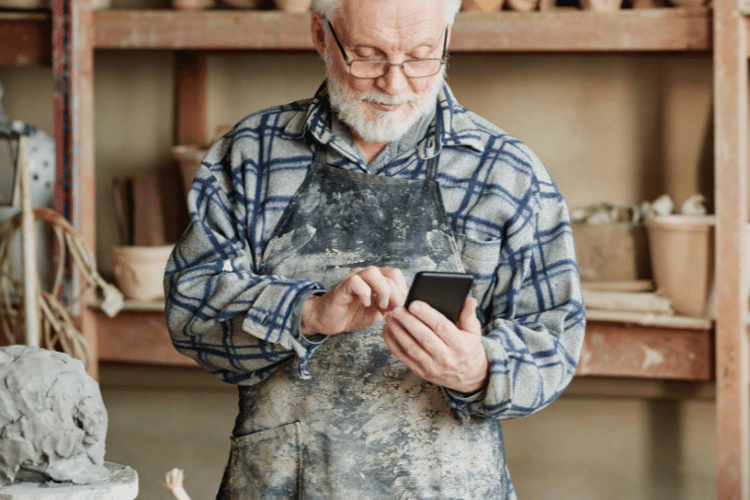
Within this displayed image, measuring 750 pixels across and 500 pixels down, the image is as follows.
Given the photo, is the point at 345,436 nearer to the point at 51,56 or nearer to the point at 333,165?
the point at 333,165

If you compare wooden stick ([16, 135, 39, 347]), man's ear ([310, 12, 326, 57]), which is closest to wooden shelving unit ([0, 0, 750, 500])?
wooden stick ([16, 135, 39, 347])

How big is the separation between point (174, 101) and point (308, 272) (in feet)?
6.99

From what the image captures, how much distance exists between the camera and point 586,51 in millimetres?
2514

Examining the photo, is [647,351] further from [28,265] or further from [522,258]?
[28,265]

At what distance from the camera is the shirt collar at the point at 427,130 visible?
131 centimetres

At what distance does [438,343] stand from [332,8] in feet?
1.88

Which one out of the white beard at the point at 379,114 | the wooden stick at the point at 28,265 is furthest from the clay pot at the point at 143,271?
the white beard at the point at 379,114

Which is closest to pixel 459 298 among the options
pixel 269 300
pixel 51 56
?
pixel 269 300

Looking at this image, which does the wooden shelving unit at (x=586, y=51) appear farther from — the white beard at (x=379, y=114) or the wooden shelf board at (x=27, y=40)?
the white beard at (x=379, y=114)

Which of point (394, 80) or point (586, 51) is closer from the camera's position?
point (394, 80)

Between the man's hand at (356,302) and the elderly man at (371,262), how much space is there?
0.02 meters

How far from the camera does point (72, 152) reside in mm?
2578

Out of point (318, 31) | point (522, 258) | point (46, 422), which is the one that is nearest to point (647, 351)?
point (522, 258)

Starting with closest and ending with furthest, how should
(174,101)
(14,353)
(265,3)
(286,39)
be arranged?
(14,353) < (286,39) < (265,3) < (174,101)
